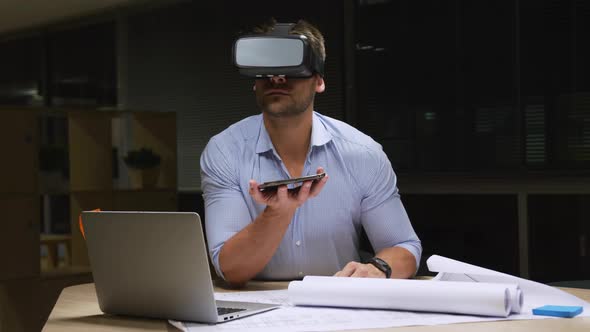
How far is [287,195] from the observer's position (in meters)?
1.92

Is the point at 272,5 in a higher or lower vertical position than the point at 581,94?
higher

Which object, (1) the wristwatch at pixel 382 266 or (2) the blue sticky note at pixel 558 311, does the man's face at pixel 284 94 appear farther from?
(2) the blue sticky note at pixel 558 311

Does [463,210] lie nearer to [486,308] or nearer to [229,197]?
[229,197]

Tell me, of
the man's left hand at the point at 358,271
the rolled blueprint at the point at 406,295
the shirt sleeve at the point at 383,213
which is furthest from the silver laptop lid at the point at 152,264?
the shirt sleeve at the point at 383,213

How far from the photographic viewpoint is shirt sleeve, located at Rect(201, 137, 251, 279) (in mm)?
2318

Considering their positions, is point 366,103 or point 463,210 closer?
point 463,210

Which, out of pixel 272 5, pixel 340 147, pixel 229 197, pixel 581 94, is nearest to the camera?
pixel 229 197

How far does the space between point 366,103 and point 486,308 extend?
3.70m

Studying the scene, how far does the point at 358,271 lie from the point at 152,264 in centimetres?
62

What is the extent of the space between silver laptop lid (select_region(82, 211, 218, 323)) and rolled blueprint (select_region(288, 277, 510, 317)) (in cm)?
27

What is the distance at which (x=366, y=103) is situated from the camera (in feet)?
17.0

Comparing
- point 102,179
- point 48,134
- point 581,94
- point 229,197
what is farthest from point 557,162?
point 48,134

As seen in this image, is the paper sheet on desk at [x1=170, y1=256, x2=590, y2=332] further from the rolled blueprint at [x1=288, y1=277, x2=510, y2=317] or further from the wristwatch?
the wristwatch

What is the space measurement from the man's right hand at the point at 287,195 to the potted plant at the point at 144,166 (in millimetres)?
3897
